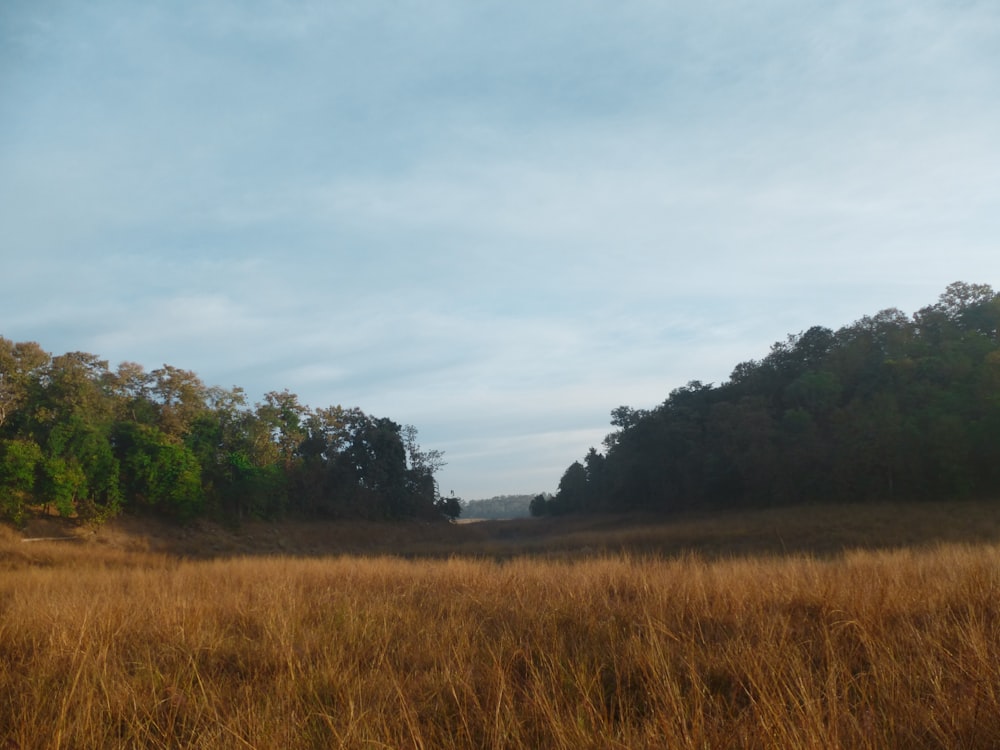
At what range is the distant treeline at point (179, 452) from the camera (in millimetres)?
34469

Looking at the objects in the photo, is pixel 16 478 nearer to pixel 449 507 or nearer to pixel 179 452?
pixel 179 452

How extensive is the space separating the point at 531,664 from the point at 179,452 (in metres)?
40.8

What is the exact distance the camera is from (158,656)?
214 inches

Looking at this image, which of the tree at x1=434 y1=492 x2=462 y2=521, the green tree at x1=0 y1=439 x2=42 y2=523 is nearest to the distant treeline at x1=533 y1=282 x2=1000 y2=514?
the tree at x1=434 y1=492 x2=462 y2=521

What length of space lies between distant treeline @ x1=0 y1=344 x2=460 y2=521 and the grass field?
30.5 meters

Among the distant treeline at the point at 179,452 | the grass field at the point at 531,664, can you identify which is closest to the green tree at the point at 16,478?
the distant treeline at the point at 179,452

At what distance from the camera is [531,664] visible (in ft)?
14.8

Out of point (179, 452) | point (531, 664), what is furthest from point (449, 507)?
point (531, 664)

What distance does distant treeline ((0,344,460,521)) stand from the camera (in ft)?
113

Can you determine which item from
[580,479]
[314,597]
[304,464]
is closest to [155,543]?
[304,464]

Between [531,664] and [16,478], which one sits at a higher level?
[16,478]

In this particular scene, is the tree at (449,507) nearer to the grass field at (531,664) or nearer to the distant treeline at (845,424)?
the distant treeline at (845,424)

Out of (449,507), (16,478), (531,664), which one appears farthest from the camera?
(449,507)

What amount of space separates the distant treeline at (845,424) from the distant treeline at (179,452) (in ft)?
75.5
